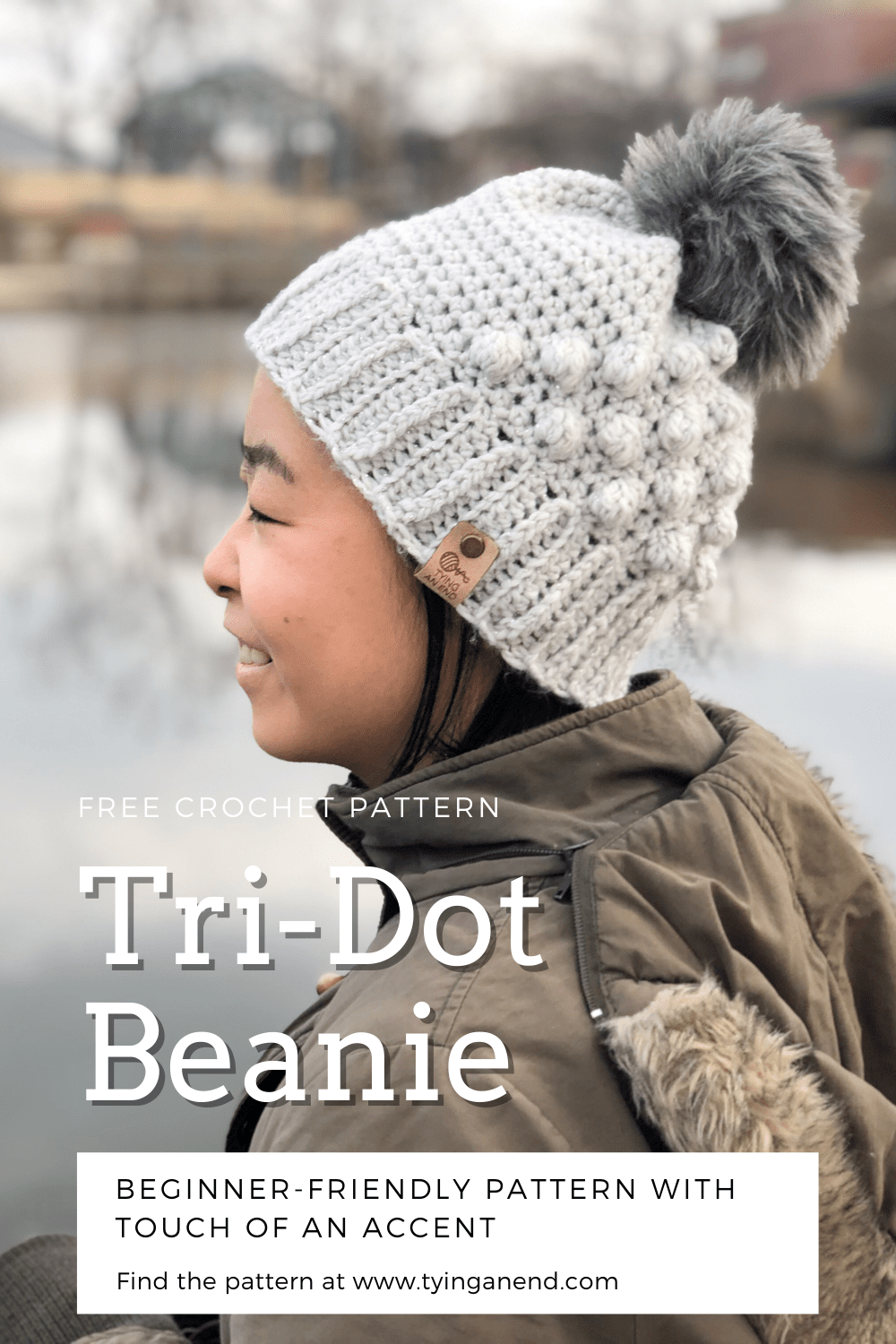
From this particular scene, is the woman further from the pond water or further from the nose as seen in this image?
the pond water

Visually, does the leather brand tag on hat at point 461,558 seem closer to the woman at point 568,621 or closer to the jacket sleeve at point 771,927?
the woman at point 568,621

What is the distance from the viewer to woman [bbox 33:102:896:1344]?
2.27ft

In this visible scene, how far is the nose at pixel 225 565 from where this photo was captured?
90 centimetres

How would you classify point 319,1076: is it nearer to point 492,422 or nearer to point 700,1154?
point 700,1154

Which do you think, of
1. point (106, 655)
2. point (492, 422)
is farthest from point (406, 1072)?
point (106, 655)

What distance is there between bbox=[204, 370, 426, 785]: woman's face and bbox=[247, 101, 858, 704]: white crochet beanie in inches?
1.2

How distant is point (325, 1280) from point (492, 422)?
54 centimetres

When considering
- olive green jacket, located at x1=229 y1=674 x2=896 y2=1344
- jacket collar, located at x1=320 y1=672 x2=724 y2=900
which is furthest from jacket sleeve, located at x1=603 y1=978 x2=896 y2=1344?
jacket collar, located at x1=320 y1=672 x2=724 y2=900

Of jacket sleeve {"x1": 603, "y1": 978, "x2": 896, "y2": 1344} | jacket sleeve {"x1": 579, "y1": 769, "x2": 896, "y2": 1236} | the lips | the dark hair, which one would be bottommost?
jacket sleeve {"x1": 603, "y1": 978, "x2": 896, "y2": 1344}

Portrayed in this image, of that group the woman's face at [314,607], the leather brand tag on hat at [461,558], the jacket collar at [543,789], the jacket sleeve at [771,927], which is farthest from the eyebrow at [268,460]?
the jacket sleeve at [771,927]

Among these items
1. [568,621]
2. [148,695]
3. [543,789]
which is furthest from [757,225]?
[148,695]

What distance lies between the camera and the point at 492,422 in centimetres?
84

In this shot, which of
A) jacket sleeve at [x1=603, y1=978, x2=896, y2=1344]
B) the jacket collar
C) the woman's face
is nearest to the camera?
jacket sleeve at [x1=603, y1=978, x2=896, y2=1344]

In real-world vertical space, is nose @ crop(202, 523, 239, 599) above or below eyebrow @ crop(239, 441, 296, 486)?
below
